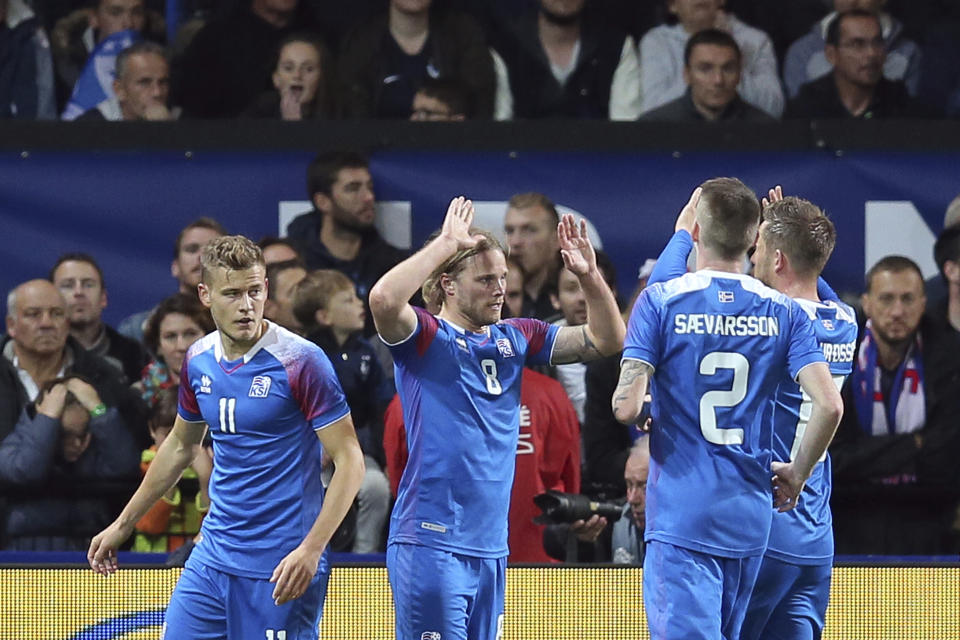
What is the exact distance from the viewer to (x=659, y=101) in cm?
1012

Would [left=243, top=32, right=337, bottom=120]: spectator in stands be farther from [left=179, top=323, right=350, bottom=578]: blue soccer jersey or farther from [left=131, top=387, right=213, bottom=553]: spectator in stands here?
[left=179, top=323, right=350, bottom=578]: blue soccer jersey

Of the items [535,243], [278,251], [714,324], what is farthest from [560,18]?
[714,324]

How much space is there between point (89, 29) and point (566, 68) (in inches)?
124

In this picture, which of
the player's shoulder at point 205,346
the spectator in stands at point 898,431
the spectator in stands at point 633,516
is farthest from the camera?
the spectator in stands at point 898,431

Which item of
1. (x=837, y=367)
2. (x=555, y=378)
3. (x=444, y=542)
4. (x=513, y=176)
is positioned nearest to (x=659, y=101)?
(x=513, y=176)

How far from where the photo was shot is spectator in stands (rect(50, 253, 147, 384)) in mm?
9156

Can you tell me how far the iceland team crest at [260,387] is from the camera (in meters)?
5.66

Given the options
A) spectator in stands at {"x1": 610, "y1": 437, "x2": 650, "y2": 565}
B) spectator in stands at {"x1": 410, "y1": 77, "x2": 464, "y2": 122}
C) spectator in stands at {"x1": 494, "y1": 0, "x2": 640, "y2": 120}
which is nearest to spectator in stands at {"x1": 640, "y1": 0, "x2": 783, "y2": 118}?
spectator in stands at {"x1": 494, "y1": 0, "x2": 640, "y2": 120}

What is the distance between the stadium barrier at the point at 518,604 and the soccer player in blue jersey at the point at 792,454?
4.11 ft

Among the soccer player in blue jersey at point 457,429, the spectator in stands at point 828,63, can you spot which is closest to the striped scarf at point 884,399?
the spectator in stands at point 828,63

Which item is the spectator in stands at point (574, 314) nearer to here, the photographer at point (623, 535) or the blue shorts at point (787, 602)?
the photographer at point (623, 535)

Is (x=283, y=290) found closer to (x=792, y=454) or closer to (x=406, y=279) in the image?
(x=406, y=279)

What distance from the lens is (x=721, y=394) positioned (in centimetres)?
545

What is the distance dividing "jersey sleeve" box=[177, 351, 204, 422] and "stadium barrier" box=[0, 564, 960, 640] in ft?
4.52
